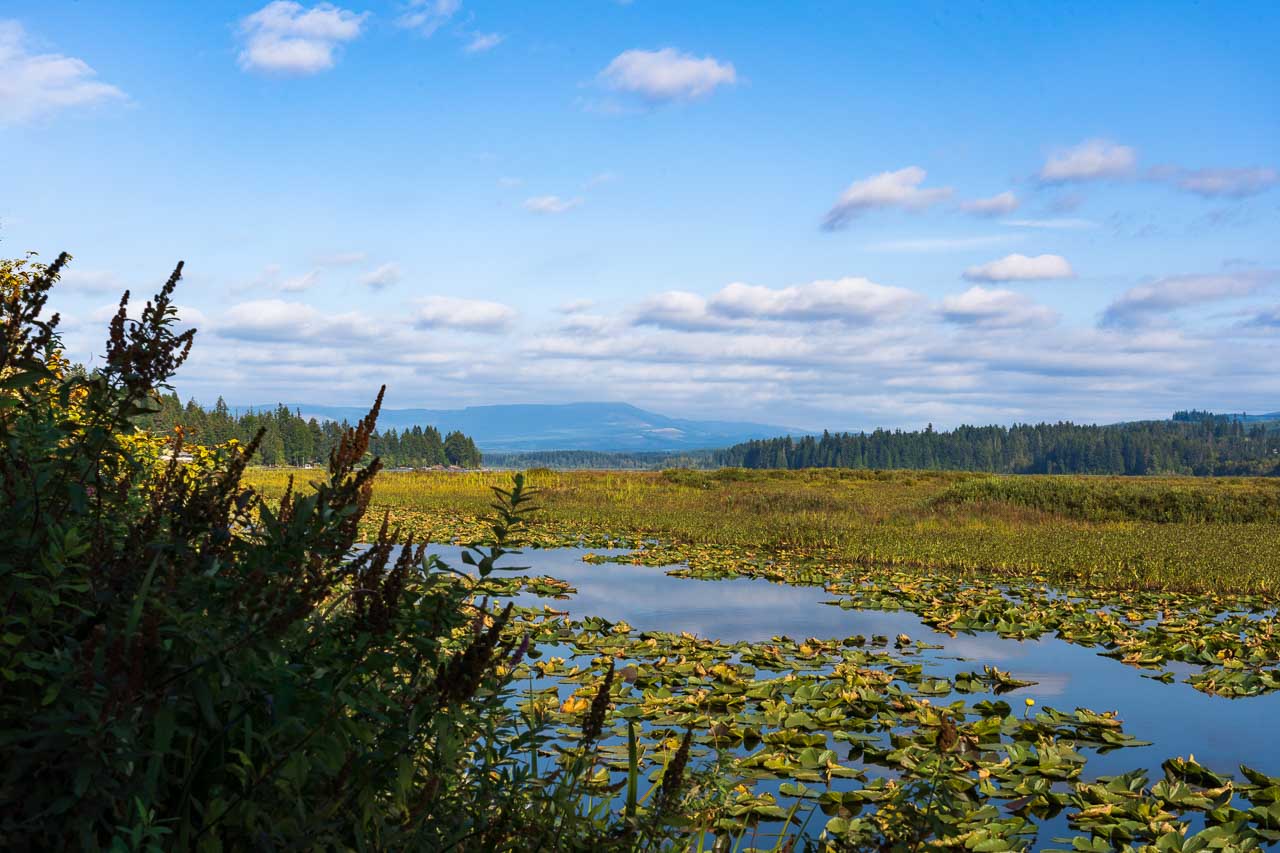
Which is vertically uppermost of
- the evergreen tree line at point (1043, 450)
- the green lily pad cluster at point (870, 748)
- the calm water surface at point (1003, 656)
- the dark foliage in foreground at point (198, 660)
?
the evergreen tree line at point (1043, 450)

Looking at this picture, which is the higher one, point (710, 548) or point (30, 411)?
point (30, 411)

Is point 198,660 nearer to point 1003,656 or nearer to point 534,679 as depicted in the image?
point 534,679

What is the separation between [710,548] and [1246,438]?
185981 mm

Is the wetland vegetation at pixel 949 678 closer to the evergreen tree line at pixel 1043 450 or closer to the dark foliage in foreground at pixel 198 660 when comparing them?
the dark foliage in foreground at pixel 198 660

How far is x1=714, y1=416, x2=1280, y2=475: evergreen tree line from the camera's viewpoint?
150750 mm

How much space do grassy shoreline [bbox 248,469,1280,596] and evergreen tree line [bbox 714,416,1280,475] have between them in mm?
116639

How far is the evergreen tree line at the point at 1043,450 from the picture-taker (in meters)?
151

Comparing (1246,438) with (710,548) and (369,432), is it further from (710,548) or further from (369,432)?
(369,432)

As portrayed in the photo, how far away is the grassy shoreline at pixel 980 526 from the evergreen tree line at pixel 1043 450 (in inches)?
4592

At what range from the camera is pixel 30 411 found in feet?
10.00

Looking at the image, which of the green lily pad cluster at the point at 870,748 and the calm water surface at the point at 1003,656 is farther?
the calm water surface at the point at 1003,656

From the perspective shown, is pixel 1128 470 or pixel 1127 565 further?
pixel 1128 470

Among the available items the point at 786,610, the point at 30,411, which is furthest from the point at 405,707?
the point at 786,610

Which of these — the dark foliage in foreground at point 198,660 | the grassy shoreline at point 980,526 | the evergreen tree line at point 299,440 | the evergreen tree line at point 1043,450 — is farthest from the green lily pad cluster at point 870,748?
the evergreen tree line at point 1043,450
